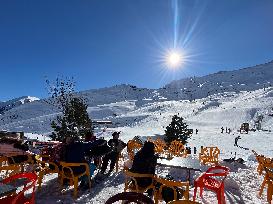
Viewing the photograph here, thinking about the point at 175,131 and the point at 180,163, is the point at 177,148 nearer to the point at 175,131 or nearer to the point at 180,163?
the point at 180,163

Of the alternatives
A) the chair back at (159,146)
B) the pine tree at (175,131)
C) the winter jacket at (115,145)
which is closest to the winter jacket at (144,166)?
the winter jacket at (115,145)

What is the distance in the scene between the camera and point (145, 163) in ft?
20.7

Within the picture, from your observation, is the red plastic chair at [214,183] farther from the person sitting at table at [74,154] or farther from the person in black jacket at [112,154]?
the person in black jacket at [112,154]

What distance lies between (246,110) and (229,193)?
14569cm

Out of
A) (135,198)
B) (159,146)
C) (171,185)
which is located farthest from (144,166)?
(159,146)

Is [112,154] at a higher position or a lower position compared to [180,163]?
higher

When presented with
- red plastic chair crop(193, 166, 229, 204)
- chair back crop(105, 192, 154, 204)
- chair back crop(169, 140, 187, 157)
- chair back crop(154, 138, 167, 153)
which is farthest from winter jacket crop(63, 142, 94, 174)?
chair back crop(169, 140, 187, 157)

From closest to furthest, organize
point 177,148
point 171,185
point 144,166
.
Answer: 1. point 171,185
2. point 144,166
3. point 177,148

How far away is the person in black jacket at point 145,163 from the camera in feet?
20.6

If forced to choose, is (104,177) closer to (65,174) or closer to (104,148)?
(104,148)

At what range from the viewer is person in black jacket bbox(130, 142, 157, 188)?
6.27m

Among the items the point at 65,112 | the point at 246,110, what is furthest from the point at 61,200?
the point at 246,110

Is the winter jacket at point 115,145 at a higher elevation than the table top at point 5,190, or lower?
higher

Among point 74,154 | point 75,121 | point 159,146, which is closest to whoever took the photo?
point 74,154
